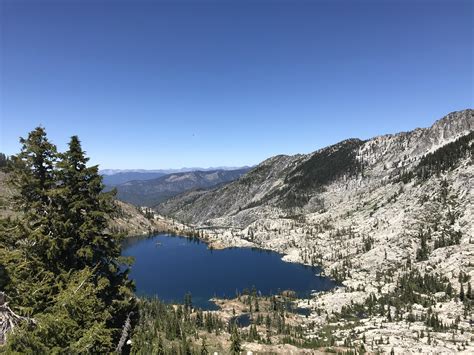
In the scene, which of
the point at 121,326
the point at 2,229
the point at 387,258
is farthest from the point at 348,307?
the point at 2,229

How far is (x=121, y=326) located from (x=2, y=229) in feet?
44.8

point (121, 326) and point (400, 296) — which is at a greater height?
point (121, 326)

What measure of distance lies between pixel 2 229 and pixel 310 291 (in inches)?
6398

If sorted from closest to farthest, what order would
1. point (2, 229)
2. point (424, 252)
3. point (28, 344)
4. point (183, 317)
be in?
point (28, 344)
point (2, 229)
point (183, 317)
point (424, 252)

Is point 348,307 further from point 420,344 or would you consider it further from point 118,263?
point 118,263

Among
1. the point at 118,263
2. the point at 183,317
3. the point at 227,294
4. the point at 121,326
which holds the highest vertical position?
the point at 118,263

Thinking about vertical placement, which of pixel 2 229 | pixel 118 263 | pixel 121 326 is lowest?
pixel 121 326

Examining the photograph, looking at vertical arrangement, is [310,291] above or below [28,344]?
below

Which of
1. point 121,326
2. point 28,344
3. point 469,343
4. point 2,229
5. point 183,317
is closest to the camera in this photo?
point 28,344

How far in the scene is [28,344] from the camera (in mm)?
16219

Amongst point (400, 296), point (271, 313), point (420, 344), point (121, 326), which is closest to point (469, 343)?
point (420, 344)

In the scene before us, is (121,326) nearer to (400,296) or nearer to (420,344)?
(420,344)

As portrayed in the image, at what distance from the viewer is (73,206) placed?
30391 millimetres

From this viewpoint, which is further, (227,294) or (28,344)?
(227,294)
